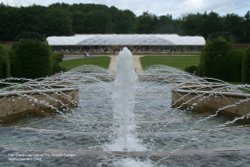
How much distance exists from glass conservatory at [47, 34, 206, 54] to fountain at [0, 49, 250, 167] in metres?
51.4

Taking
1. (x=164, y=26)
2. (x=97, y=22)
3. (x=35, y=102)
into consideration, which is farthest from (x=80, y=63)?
(x=164, y=26)

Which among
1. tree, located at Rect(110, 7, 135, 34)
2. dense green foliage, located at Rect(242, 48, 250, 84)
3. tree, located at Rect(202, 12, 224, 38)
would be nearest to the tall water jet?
dense green foliage, located at Rect(242, 48, 250, 84)

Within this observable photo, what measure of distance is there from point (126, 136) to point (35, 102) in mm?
6438

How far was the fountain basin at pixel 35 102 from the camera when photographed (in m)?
13.7

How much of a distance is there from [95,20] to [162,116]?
264 feet

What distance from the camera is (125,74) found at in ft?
30.7

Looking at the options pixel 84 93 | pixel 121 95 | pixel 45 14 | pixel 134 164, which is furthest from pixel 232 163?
pixel 45 14

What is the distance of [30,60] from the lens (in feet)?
79.7

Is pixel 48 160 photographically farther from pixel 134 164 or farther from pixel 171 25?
pixel 171 25

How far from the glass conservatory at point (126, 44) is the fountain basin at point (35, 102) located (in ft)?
165

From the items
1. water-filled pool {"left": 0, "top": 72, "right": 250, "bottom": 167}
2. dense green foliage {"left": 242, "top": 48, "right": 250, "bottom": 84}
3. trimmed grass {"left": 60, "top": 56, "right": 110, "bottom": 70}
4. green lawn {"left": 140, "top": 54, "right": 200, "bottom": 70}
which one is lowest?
trimmed grass {"left": 60, "top": 56, "right": 110, "bottom": 70}

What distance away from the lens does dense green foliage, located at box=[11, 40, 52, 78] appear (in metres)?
24.3

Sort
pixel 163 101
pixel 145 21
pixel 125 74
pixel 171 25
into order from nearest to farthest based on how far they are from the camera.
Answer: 1. pixel 125 74
2. pixel 163 101
3. pixel 145 21
4. pixel 171 25

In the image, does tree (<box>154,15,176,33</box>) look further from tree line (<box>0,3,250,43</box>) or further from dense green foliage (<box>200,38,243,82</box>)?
dense green foliage (<box>200,38,243,82</box>)
